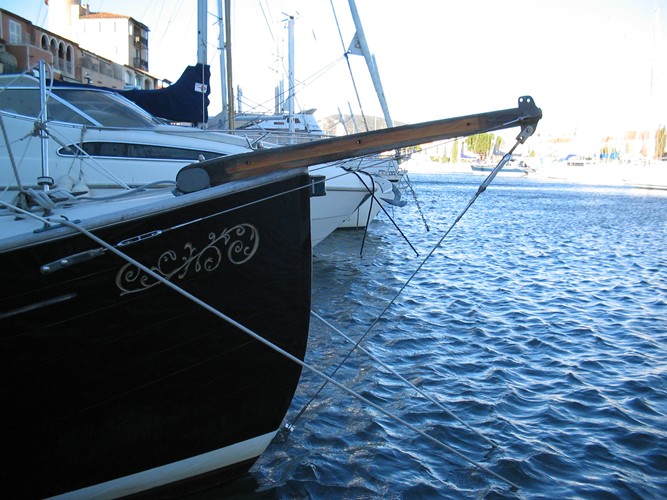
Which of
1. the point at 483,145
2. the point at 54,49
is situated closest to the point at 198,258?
the point at 54,49

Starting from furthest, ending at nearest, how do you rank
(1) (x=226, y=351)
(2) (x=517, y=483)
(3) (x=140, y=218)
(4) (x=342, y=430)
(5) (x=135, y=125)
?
(5) (x=135, y=125) < (4) (x=342, y=430) < (2) (x=517, y=483) < (1) (x=226, y=351) < (3) (x=140, y=218)

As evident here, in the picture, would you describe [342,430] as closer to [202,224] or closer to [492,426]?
[492,426]

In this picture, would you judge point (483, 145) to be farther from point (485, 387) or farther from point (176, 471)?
point (176, 471)

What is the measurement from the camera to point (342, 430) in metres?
5.30

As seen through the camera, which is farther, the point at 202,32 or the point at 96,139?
the point at 202,32

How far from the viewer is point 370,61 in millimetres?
16625

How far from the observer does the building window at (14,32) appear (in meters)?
32.7

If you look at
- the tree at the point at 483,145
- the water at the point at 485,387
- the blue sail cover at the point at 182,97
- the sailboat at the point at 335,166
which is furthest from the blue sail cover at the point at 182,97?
the tree at the point at 483,145

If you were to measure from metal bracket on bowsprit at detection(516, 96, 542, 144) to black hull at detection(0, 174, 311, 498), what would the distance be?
142cm

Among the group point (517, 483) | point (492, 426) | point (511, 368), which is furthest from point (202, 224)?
point (511, 368)

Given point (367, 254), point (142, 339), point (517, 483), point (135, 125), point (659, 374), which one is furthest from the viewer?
point (367, 254)

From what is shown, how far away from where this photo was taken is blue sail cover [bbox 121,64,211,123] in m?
12.0

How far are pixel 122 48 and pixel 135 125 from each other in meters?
48.6

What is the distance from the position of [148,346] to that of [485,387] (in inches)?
155
